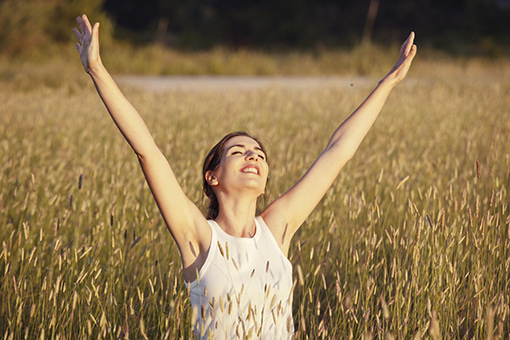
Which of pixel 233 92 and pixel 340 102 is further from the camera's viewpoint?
pixel 233 92

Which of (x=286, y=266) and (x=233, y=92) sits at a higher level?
(x=233, y=92)

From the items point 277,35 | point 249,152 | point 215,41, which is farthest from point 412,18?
point 249,152

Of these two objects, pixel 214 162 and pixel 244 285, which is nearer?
pixel 244 285

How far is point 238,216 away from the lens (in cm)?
179

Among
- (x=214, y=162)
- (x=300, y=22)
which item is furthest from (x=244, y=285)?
(x=300, y=22)

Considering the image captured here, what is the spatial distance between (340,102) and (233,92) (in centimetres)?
187

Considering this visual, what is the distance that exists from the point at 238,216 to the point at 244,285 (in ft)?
0.79

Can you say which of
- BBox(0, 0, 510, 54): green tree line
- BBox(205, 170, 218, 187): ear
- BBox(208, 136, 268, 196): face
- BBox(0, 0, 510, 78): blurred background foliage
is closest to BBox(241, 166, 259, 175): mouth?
BBox(208, 136, 268, 196): face

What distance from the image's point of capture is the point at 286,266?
1.73 metres

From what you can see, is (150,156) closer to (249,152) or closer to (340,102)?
(249,152)

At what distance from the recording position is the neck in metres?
1.79

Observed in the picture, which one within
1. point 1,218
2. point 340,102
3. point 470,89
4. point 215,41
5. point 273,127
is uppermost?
point 215,41

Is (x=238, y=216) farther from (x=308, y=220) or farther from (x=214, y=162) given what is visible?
(x=308, y=220)

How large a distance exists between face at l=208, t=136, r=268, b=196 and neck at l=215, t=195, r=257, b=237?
0.12ft
